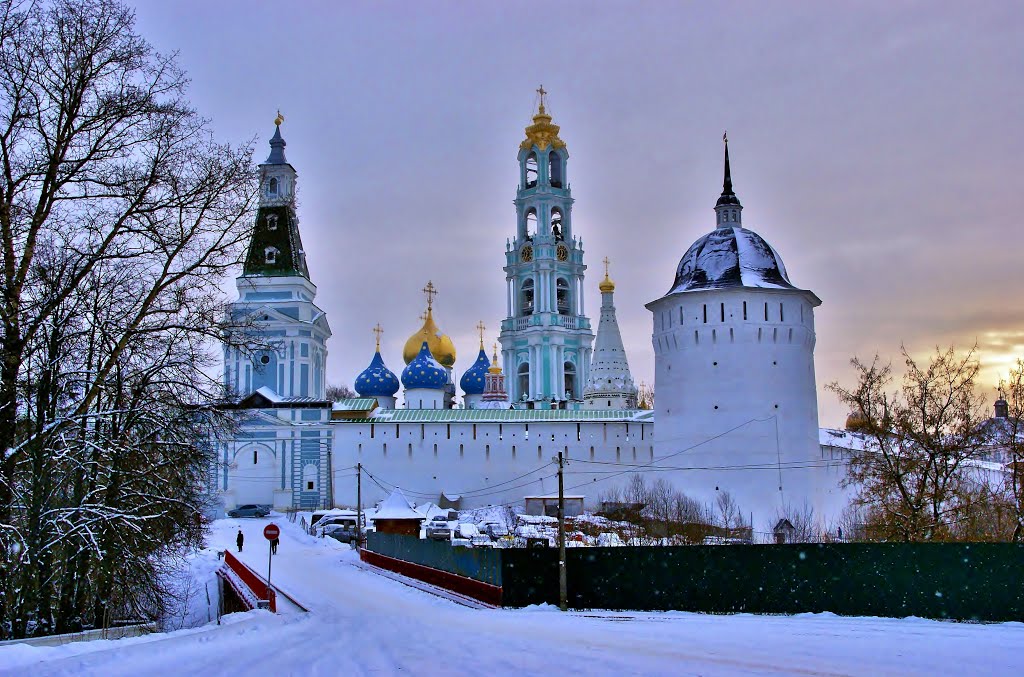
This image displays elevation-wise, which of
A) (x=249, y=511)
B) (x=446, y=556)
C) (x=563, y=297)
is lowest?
(x=446, y=556)

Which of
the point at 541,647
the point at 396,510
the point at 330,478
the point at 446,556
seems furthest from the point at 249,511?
the point at 541,647

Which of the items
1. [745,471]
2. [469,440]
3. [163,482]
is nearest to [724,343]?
[745,471]

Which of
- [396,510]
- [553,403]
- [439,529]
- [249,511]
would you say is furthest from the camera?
[553,403]

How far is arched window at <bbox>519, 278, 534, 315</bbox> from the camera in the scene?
59.7m

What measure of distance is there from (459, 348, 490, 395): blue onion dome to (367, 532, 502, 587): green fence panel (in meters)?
30.3

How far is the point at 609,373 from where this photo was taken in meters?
58.4

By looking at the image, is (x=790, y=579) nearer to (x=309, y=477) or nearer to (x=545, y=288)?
(x=309, y=477)

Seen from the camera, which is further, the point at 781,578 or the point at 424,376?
the point at 424,376

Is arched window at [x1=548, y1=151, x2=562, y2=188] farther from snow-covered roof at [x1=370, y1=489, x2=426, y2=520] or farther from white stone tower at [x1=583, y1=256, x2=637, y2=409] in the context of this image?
snow-covered roof at [x1=370, y1=489, x2=426, y2=520]

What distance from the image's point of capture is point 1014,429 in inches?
848

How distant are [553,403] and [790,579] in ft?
132

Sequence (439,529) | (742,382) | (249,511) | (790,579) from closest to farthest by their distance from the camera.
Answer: (790,579)
(439,529)
(742,382)
(249,511)

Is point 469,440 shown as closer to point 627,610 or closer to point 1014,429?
point 1014,429

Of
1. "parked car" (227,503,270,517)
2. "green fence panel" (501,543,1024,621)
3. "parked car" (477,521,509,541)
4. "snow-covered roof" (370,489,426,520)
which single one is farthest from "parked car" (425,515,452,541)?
"green fence panel" (501,543,1024,621)
